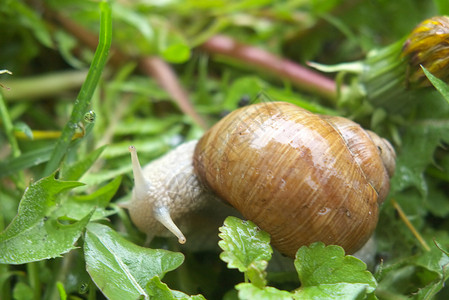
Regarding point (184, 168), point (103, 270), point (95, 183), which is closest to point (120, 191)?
point (95, 183)

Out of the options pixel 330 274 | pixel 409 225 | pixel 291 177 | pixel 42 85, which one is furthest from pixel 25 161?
pixel 409 225

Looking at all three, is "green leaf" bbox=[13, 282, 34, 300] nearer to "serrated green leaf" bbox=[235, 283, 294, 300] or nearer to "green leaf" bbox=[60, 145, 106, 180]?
"green leaf" bbox=[60, 145, 106, 180]

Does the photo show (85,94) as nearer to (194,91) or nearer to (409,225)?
(194,91)

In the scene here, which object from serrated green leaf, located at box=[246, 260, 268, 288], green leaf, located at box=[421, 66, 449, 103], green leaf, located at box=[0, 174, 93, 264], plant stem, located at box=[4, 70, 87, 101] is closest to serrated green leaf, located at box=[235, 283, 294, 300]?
serrated green leaf, located at box=[246, 260, 268, 288]

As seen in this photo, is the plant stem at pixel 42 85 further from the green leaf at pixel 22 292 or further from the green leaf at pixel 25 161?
the green leaf at pixel 22 292

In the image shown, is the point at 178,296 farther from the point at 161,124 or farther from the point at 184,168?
the point at 161,124

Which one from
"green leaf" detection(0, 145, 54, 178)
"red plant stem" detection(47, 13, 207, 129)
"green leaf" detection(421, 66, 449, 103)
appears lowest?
"green leaf" detection(0, 145, 54, 178)
